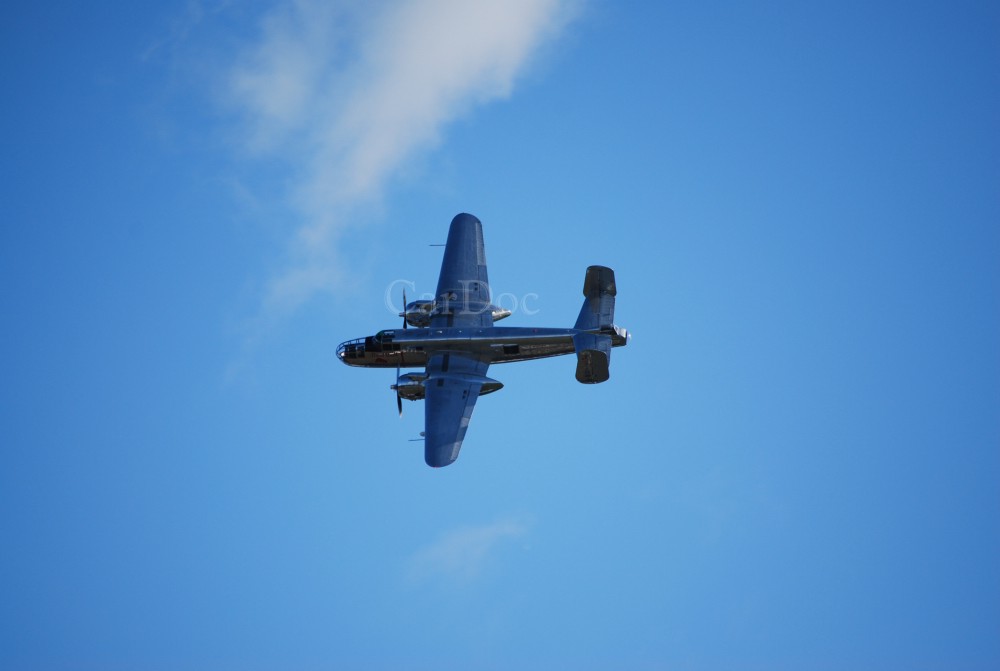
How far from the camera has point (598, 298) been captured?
53719 mm

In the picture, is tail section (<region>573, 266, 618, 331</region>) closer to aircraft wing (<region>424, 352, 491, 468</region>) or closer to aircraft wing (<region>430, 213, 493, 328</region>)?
aircraft wing (<region>430, 213, 493, 328</region>)

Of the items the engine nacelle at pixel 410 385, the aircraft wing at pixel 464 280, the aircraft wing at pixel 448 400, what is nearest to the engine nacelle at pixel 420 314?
the aircraft wing at pixel 464 280

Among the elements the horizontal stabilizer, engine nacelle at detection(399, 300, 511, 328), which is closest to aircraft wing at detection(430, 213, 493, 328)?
engine nacelle at detection(399, 300, 511, 328)

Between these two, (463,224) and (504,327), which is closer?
(504,327)

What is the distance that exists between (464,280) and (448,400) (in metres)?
9.77

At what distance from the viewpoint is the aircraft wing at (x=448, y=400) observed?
49.4 meters

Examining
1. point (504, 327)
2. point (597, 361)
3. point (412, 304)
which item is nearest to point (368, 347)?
point (412, 304)

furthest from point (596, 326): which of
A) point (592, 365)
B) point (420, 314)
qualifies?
point (420, 314)

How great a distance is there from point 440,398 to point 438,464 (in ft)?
14.4

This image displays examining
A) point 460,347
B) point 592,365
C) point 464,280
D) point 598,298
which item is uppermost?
point 464,280

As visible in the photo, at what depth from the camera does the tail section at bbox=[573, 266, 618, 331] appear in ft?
176

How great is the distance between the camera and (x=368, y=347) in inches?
2179

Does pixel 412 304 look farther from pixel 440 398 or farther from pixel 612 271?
pixel 612 271

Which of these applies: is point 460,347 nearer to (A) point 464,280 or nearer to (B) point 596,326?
(A) point 464,280
